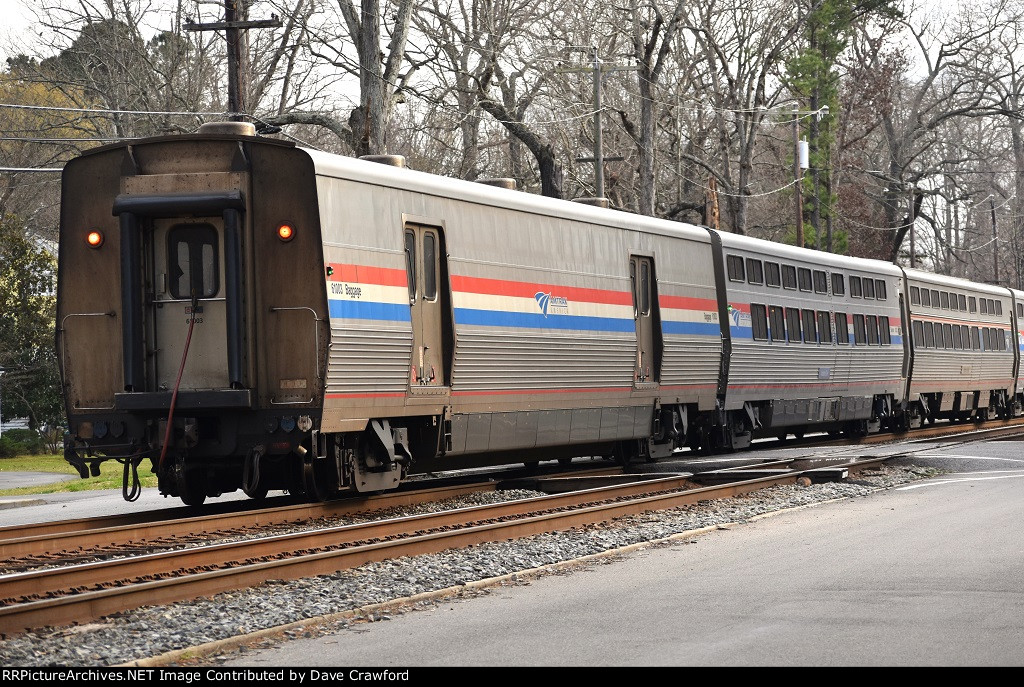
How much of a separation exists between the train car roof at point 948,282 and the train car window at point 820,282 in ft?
17.9

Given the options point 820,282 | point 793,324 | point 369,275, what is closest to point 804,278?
point 820,282

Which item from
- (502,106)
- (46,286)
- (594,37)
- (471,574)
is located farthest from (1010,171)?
(471,574)

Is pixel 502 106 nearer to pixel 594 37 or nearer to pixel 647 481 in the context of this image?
pixel 594 37

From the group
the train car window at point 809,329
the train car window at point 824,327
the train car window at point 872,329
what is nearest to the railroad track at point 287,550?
the train car window at point 809,329

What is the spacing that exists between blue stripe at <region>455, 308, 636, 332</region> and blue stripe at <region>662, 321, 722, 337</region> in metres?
1.03

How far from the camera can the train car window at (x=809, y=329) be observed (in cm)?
2545

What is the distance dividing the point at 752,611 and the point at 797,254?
17.5 metres

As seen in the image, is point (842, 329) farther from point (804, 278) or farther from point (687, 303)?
point (687, 303)

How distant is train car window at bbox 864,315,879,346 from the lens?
28219mm

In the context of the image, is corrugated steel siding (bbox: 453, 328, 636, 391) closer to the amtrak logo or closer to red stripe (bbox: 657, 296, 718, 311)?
the amtrak logo

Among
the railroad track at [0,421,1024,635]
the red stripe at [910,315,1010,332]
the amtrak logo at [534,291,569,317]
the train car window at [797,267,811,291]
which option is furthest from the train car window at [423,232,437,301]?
the red stripe at [910,315,1010,332]

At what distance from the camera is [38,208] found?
145 ft

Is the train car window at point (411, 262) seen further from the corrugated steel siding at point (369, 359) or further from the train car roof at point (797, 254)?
the train car roof at point (797, 254)

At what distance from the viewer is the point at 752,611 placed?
334 inches
